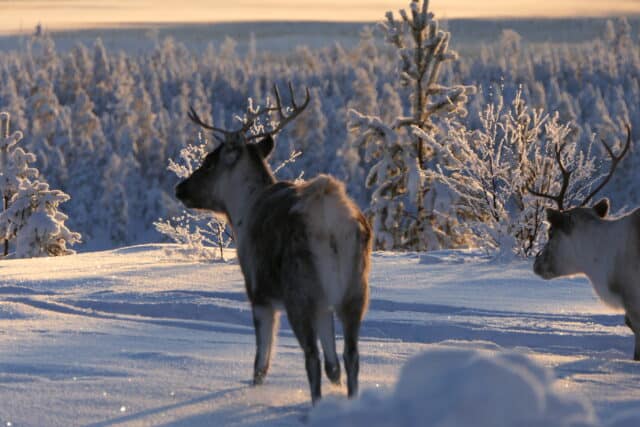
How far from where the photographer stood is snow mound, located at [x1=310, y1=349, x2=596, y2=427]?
67.0 inches

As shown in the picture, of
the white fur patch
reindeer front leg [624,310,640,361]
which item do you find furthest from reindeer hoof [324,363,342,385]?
reindeer front leg [624,310,640,361]

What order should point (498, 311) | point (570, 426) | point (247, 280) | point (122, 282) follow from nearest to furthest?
1. point (570, 426)
2. point (247, 280)
3. point (498, 311)
4. point (122, 282)

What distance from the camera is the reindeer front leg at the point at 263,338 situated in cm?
557

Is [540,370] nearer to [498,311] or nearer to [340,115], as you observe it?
[498,311]

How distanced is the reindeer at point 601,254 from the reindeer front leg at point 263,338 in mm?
2988

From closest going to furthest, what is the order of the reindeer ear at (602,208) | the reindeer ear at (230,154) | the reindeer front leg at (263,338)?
1. the reindeer front leg at (263,338)
2. the reindeer ear at (230,154)
3. the reindeer ear at (602,208)

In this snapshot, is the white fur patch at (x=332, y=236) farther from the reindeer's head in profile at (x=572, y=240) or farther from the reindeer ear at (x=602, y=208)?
the reindeer ear at (x=602, y=208)

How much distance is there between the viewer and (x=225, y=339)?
7.39m

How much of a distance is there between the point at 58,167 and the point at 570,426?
125302 mm

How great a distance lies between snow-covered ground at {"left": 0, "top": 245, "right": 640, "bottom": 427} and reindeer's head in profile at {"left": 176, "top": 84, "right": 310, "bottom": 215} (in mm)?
1068

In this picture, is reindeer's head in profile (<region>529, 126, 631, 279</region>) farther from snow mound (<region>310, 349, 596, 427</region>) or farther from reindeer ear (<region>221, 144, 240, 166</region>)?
snow mound (<region>310, 349, 596, 427</region>)

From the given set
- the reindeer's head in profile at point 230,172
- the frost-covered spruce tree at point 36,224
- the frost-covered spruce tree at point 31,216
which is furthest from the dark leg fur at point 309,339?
the frost-covered spruce tree at point 36,224

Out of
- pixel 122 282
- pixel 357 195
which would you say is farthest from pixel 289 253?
pixel 357 195

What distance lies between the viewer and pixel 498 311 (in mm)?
9062
